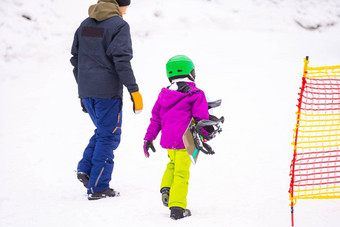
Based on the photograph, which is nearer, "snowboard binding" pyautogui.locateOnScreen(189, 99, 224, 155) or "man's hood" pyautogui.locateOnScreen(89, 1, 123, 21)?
"snowboard binding" pyautogui.locateOnScreen(189, 99, 224, 155)

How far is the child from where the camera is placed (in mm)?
3812

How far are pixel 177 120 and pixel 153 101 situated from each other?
160 inches

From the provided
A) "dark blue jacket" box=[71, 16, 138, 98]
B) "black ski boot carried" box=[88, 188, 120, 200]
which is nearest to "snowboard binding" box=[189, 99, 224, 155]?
"dark blue jacket" box=[71, 16, 138, 98]

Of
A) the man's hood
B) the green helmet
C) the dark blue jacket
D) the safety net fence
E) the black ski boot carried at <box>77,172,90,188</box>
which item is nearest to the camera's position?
the safety net fence

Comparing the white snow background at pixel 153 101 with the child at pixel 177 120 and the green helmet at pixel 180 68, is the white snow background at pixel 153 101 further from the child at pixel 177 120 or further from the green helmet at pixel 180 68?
the green helmet at pixel 180 68

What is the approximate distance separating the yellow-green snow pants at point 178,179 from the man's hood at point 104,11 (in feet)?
5.00

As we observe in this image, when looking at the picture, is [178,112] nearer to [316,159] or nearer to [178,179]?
[178,179]

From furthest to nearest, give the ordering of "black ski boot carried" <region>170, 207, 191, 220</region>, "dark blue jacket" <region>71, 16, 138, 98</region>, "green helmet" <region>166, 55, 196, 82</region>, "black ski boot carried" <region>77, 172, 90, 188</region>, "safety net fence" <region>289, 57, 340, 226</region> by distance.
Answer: "black ski boot carried" <region>77, 172, 90, 188</region>, "dark blue jacket" <region>71, 16, 138, 98</region>, "green helmet" <region>166, 55, 196, 82</region>, "black ski boot carried" <region>170, 207, 191, 220</region>, "safety net fence" <region>289, 57, 340, 226</region>

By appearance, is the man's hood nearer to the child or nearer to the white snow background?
the child

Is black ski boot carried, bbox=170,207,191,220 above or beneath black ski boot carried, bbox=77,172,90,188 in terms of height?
beneath

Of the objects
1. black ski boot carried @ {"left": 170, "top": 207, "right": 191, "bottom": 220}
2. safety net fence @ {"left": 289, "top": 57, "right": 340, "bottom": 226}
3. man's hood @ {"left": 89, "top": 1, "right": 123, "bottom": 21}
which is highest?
man's hood @ {"left": 89, "top": 1, "right": 123, "bottom": 21}

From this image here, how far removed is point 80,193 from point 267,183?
204 centimetres

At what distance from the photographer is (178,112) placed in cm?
390

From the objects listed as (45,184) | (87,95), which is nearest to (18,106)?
(45,184)
